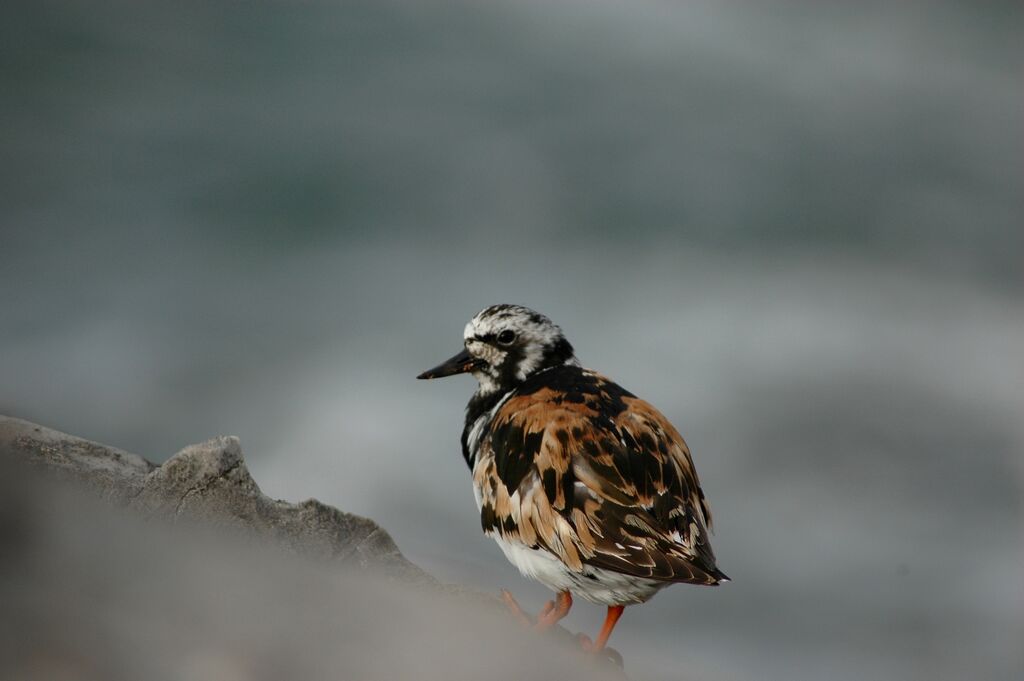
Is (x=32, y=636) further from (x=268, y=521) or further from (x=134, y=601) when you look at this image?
(x=268, y=521)

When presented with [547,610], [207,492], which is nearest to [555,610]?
[547,610]

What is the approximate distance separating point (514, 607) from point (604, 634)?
0.42m

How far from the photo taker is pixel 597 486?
5098 millimetres

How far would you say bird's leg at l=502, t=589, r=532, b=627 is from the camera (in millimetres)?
5090

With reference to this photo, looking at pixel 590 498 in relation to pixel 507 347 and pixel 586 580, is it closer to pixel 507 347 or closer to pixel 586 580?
pixel 586 580

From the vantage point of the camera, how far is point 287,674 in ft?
10.0

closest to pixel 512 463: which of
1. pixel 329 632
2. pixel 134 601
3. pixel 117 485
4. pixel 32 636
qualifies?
pixel 117 485

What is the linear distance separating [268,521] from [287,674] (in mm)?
2082

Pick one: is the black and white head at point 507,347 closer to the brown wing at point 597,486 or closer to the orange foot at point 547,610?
the brown wing at point 597,486

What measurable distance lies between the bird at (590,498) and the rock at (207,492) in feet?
1.76

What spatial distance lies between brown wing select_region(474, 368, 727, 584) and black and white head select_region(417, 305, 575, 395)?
546 millimetres

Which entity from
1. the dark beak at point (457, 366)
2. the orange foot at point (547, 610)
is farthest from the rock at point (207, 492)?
the dark beak at point (457, 366)

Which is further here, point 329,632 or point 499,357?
point 499,357

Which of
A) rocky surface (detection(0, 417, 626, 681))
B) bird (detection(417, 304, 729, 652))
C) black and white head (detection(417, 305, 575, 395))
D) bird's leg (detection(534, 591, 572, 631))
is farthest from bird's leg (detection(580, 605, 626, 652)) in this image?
black and white head (detection(417, 305, 575, 395))
